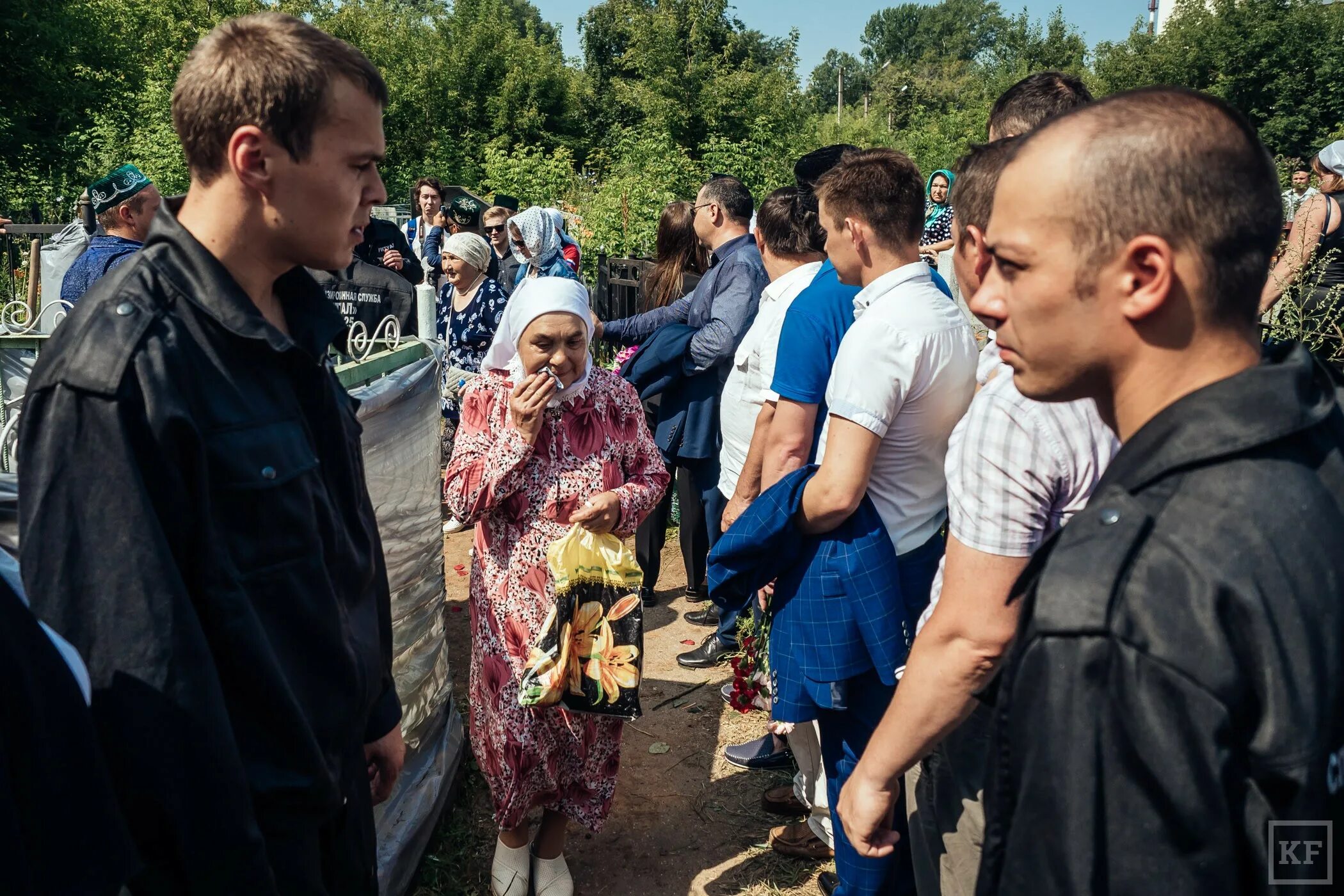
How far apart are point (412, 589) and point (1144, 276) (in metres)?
2.87

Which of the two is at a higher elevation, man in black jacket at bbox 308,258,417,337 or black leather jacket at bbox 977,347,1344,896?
man in black jacket at bbox 308,258,417,337

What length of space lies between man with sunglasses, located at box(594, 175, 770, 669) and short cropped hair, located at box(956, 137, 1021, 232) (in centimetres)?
272

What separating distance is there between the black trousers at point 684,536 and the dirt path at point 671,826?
34.1 inches

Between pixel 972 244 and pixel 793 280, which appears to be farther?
pixel 793 280

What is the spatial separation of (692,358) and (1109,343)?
3.95 m

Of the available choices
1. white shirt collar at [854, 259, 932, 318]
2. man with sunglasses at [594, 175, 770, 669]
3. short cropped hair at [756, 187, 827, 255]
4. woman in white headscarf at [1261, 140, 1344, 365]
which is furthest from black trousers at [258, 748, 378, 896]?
woman in white headscarf at [1261, 140, 1344, 365]

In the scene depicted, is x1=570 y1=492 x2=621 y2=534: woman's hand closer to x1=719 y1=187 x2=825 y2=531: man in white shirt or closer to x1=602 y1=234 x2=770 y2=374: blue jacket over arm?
x1=719 y1=187 x2=825 y2=531: man in white shirt

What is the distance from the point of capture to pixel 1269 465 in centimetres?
109

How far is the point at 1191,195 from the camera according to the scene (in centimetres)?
115

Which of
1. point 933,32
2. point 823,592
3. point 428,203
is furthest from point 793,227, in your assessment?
point 933,32

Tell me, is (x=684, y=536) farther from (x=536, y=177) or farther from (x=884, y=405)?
(x=536, y=177)

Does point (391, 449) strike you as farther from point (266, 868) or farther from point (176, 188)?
point (176, 188)

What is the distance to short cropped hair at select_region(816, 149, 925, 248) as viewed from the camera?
2732 mm

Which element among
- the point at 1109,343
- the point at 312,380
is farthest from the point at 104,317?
the point at 1109,343
